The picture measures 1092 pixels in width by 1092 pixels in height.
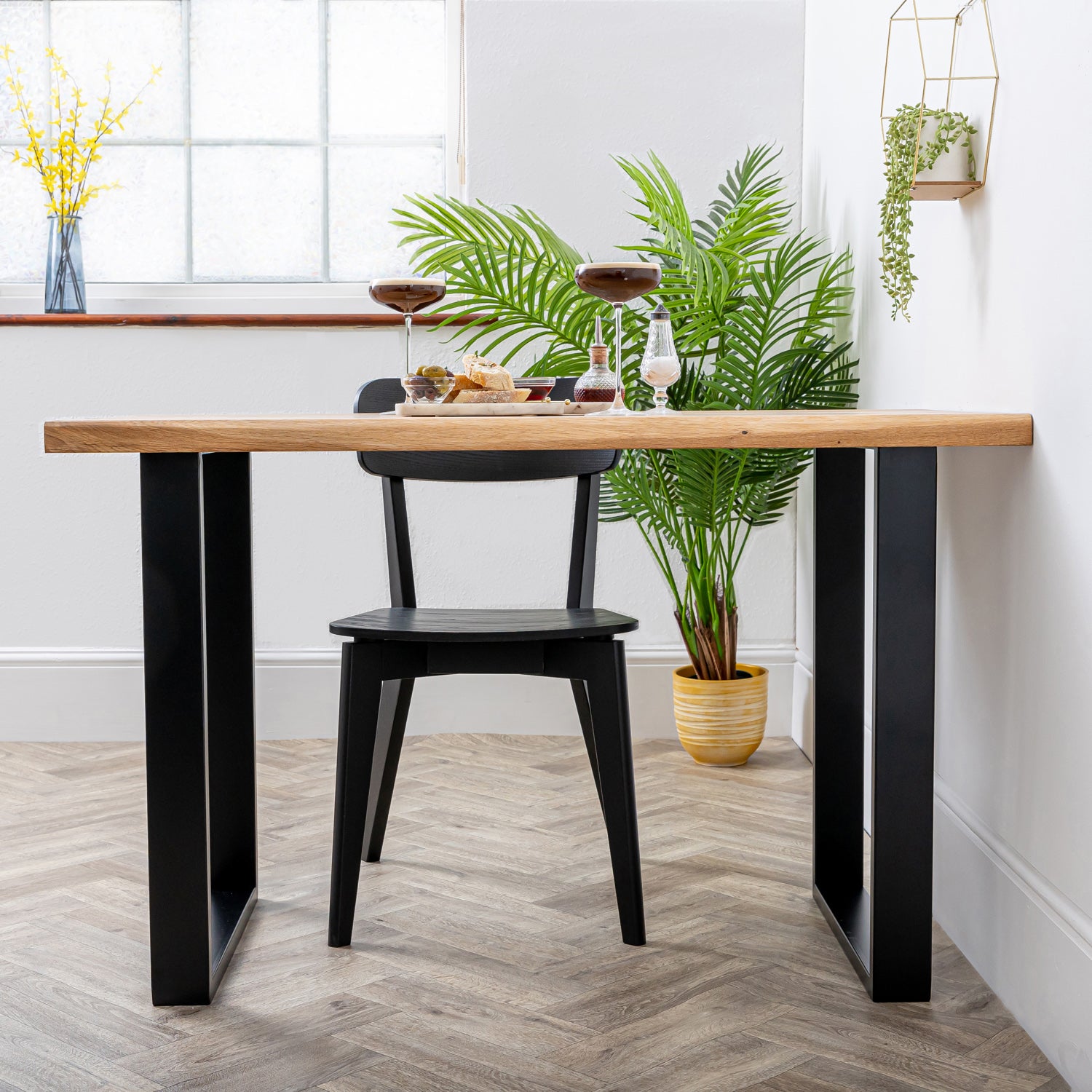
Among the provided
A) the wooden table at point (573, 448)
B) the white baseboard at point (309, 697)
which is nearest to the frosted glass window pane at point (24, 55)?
the white baseboard at point (309, 697)

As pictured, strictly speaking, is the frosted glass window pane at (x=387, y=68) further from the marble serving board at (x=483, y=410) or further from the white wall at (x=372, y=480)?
the marble serving board at (x=483, y=410)

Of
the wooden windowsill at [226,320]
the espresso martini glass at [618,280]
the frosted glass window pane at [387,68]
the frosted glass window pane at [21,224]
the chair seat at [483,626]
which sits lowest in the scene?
the chair seat at [483,626]

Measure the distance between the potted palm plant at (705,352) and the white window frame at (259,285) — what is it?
1.75 feet

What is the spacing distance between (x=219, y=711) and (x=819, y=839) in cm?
96

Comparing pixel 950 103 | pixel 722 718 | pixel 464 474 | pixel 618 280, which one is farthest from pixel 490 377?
pixel 722 718

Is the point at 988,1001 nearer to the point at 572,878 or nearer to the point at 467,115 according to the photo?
the point at 572,878

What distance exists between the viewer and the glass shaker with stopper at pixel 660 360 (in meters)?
1.61

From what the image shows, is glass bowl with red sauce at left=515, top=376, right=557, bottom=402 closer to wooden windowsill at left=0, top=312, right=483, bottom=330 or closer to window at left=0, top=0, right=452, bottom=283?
wooden windowsill at left=0, top=312, right=483, bottom=330

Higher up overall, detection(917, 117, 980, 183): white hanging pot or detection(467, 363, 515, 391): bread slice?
detection(917, 117, 980, 183): white hanging pot

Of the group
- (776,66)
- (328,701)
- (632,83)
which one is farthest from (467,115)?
(328,701)

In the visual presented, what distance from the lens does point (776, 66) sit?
2.92m

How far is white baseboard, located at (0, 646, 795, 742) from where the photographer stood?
2.94 metres

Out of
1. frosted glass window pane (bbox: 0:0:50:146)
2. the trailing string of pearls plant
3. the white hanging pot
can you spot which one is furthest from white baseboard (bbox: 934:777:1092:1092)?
frosted glass window pane (bbox: 0:0:50:146)

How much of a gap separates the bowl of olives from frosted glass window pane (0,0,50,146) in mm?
2092
